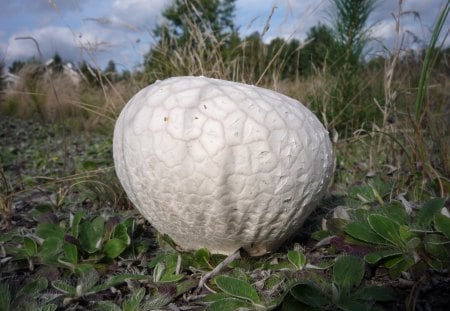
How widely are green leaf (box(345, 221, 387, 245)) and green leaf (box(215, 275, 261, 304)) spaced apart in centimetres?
49

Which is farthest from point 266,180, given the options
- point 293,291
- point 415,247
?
point 415,247

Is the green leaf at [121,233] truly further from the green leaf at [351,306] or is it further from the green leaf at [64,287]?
the green leaf at [351,306]

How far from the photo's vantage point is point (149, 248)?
6.38ft

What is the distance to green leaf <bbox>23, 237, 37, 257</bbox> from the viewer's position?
5.65 ft

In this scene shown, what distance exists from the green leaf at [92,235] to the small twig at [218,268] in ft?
1.58

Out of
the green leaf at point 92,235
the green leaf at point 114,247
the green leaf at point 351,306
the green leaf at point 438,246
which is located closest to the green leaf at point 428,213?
the green leaf at point 438,246

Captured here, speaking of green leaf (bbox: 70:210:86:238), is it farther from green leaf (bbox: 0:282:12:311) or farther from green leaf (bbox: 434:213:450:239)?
green leaf (bbox: 434:213:450:239)

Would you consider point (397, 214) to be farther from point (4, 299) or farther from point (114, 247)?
point (4, 299)

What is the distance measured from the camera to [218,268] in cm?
159

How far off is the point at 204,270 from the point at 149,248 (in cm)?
38

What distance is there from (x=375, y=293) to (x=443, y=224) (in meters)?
0.38

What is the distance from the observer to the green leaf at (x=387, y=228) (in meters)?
1.50

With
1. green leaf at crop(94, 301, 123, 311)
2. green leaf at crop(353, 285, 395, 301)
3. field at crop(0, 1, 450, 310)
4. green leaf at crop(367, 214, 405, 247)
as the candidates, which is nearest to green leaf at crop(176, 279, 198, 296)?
field at crop(0, 1, 450, 310)

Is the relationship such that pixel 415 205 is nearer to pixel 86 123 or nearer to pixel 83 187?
pixel 83 187
